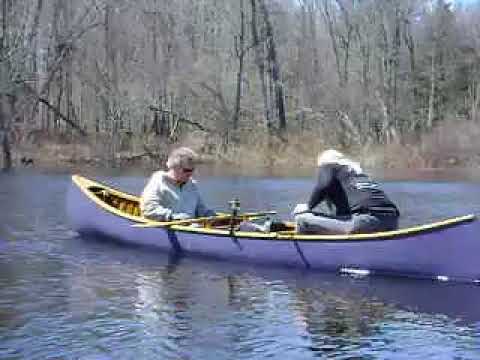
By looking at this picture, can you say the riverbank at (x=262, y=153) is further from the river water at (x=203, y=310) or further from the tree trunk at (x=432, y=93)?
the river water at (x=203, y=310)

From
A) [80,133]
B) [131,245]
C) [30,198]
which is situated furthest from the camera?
[80,133]

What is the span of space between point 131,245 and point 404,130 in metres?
30.4

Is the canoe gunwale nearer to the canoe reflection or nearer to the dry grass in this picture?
the canoe reflection

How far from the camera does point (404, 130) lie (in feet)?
138

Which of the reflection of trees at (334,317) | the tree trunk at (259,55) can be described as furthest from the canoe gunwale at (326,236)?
the tree trunk at (259,55)

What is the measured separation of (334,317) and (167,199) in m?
4.31

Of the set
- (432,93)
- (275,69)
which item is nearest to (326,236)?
(432,93)

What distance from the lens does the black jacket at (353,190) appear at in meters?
10.9

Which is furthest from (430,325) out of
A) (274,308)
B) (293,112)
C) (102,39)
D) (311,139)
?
(102,39)

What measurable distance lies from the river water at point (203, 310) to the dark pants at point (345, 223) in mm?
552

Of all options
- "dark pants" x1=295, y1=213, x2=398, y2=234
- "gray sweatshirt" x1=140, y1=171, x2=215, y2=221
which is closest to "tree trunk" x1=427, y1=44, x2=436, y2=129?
"gray sweatshirt" x1=140, y1=171, x2=215, y2=221

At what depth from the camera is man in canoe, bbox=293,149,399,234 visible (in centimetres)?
1088

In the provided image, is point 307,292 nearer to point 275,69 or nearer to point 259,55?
point 259,55

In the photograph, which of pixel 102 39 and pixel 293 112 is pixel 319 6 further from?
pixel 102 39
